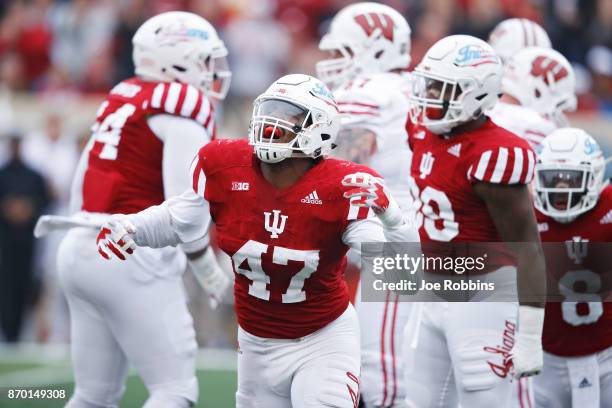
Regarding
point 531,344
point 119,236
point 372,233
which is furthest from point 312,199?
point 531,344

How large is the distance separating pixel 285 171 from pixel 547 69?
2444mm

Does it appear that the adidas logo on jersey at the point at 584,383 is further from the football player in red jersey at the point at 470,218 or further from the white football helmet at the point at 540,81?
the white football helmet at the point at 540,81

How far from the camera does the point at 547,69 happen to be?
21.1ft

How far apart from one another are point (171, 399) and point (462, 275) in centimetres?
145

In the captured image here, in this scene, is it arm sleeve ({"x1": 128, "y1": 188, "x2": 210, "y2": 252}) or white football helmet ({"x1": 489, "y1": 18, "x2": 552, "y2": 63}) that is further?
white football helmet ({"x1": 489, "y1": 18, "x2": 552, "y2": 63})

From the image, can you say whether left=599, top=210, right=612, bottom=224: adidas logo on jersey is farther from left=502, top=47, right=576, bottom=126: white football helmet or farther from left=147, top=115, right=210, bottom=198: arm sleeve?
left=147, top=115, right=210, bottom=198: arm sleeve

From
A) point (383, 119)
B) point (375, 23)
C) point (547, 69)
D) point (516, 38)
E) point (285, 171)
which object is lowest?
point (285, 171)

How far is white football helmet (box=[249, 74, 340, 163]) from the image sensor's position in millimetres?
4434

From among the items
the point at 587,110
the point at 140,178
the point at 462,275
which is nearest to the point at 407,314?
the point at 462,275

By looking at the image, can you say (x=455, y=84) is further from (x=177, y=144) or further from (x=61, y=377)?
(x=61, y=377)

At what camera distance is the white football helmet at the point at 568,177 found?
529 cm

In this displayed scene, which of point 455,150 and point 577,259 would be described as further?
point 577,259

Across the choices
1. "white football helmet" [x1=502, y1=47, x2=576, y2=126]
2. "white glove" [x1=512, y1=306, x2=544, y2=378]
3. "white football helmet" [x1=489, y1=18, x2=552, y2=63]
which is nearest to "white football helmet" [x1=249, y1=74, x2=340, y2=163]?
"white glove" [x1=512, y1=306, x2=544, y2=378]

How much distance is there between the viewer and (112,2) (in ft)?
38.7
